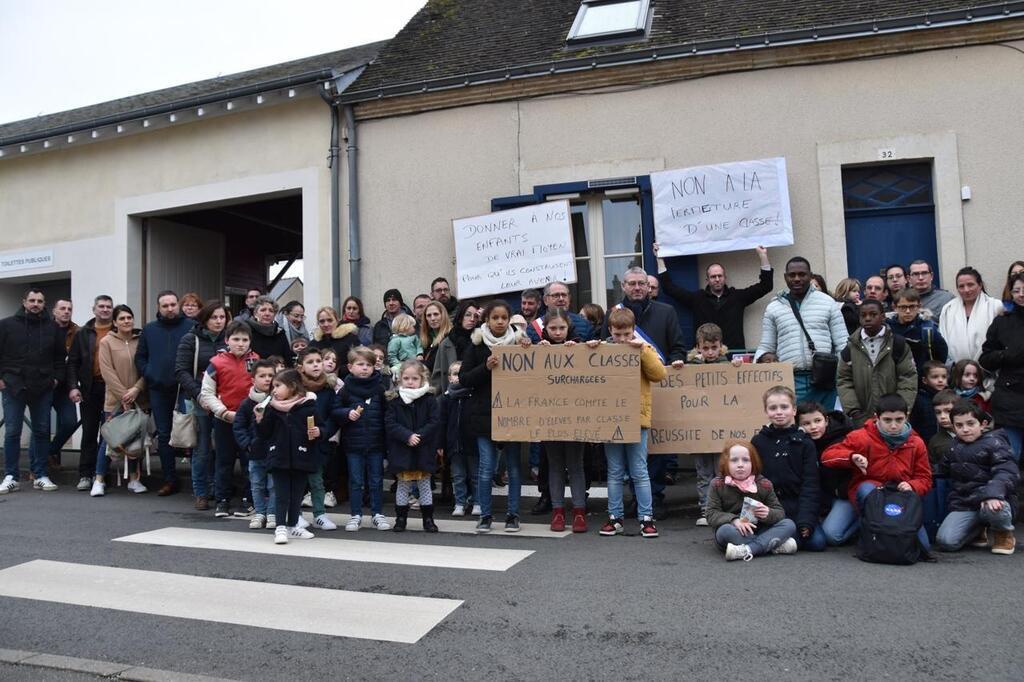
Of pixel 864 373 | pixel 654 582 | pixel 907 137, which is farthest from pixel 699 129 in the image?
pixel 654 582

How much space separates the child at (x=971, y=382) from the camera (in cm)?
629

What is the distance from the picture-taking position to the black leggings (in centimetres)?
627

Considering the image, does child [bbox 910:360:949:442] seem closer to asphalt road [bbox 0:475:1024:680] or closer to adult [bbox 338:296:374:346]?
asphalt road [bbox 0:475:1024:680]

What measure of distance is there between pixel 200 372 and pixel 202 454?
83cm

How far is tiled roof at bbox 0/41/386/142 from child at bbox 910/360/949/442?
9.67m

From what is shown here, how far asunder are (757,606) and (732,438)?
2.30 meters

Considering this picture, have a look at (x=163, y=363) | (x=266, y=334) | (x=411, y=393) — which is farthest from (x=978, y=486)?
(x=163, y=363)

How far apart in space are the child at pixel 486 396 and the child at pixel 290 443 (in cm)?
129

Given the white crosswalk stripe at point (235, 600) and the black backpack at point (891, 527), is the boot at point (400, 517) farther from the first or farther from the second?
the black backpack at point (891, 527)

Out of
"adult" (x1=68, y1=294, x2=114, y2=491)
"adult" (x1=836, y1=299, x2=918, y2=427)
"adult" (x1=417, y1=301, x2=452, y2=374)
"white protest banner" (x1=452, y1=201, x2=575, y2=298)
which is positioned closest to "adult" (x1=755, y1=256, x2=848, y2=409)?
"adult" (x1=836, y1=299, x2=918, y2=427)

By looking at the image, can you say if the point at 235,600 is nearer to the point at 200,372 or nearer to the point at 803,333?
the point at 200,372

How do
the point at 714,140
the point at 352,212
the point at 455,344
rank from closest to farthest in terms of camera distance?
the point at 455,344 → the point at 714,140 → the point at 352,212

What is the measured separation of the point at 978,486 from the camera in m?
5.36

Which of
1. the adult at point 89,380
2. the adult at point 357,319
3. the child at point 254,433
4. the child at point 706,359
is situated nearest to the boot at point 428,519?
the child at point 254,433
